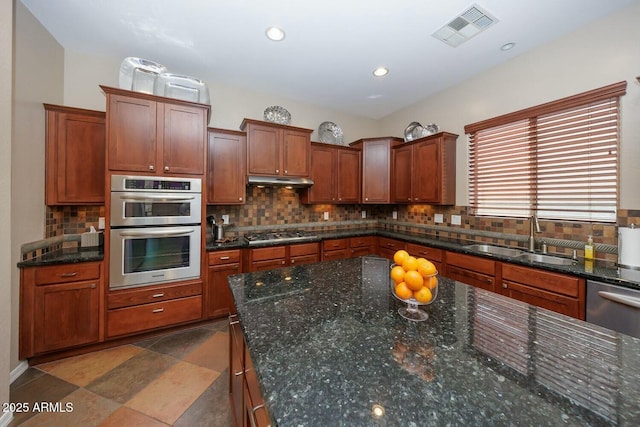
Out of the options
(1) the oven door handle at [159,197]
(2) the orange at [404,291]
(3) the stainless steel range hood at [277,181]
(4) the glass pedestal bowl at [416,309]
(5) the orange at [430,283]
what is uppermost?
(3) the stainless steel range hood at [277,181]

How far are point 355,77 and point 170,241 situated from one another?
2.90m

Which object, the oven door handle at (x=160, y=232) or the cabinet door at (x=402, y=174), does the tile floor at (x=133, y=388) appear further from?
the cabinet door at (x=402, y=174)

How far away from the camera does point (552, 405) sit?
0.54 metres

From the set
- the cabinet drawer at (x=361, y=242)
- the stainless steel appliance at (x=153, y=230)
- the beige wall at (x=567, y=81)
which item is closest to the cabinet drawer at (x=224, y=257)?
the stainless steel appliance at (x=153, y=230)

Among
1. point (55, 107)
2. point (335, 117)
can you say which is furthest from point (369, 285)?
point (335, 117)

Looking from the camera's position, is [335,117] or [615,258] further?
[335,117]

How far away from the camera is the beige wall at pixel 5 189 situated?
1.42 meters

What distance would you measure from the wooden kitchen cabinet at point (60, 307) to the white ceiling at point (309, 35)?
2198 mm

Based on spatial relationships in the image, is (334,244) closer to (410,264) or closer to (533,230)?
(533,230)

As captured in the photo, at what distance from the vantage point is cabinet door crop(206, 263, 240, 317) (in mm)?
2674

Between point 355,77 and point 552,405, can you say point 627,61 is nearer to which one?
point 355,77

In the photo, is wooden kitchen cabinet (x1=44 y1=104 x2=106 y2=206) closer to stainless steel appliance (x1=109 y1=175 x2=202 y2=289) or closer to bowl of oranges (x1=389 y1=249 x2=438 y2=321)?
stainless steel appliance (x1=109 y1=175 x2=202 y2=289)

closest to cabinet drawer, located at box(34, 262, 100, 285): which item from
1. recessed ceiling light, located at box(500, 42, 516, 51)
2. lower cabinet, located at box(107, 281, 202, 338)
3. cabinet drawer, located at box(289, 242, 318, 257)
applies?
lower cabinet, located at box(107, 281, 202, 338)

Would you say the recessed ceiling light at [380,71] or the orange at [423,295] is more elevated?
the recessed ceiling light at [380,71]
